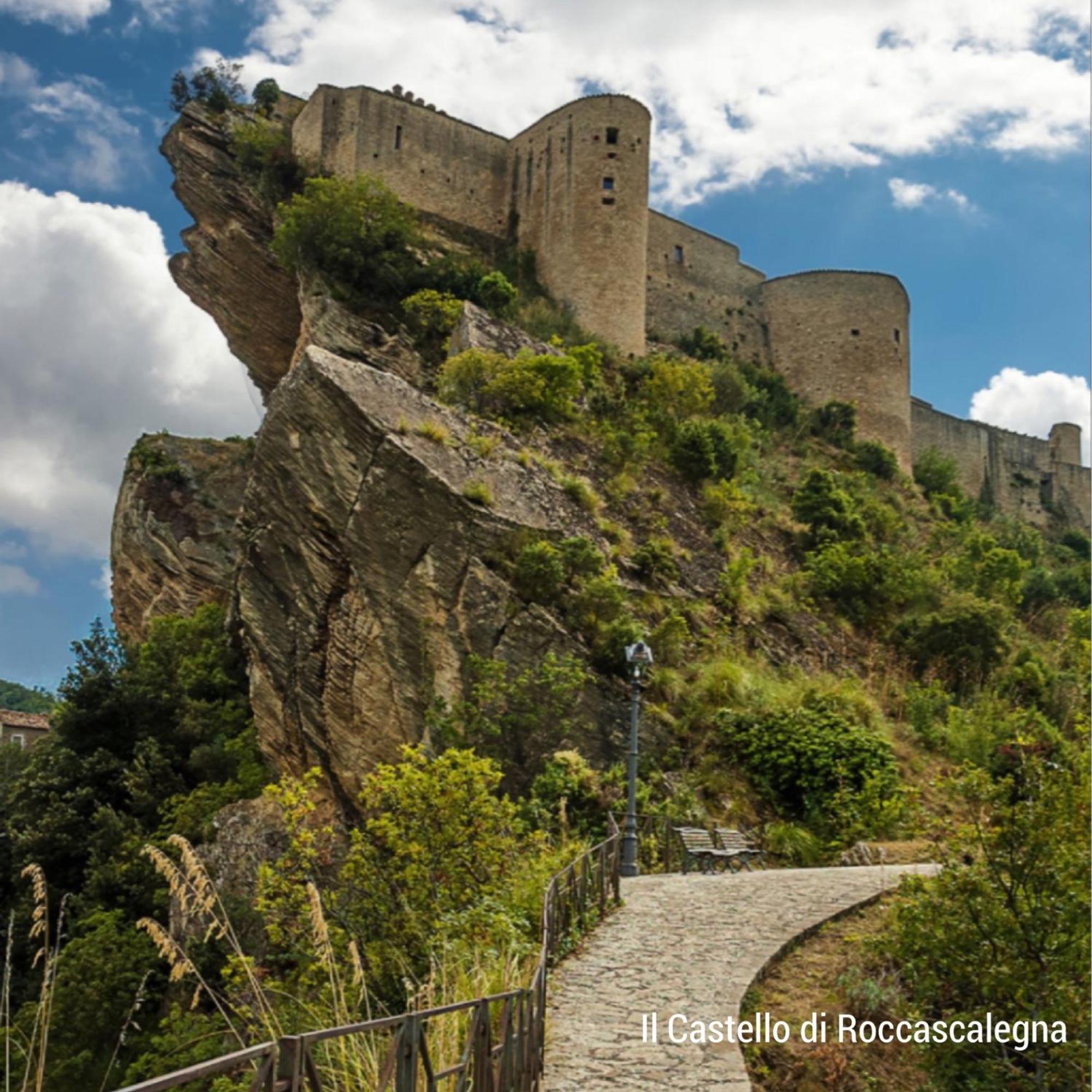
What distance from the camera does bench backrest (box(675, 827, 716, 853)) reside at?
540 inches

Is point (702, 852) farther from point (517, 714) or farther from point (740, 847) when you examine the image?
point (517, 714)

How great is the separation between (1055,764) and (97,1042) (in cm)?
1373

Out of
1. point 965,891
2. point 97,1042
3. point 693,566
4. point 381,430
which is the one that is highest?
point 381,430

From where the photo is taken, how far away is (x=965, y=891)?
729 centimetres

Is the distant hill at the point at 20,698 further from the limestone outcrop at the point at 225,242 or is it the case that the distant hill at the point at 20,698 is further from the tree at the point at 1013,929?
the tree at the point at 1013,929

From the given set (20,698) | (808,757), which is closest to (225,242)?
(808,757)

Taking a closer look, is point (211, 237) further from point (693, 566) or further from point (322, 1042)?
point (322, 1042)

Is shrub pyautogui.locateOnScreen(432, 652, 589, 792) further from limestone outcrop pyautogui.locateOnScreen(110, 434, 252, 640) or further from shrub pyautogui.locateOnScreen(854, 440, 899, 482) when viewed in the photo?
shrub pyautogui.locateOnScreen(854, 440, 899, 482)

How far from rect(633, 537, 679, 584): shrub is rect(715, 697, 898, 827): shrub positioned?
396cm

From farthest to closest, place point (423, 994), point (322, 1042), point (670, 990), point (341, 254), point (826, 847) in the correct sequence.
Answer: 1. point (341, 254)
2. point (826, 847)
3. point (670, 990)
4. point (423, 994)
5. point (322, 1042)

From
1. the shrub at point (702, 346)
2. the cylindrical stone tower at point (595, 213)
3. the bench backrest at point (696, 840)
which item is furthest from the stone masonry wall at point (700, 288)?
the bench backrest at point (696, 840)

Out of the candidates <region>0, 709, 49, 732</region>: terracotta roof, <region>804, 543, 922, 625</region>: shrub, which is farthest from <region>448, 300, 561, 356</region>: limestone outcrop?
<region>0, 709, 49, 732</region>: terracotta roof

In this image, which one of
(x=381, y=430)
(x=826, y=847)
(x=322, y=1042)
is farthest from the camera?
(x=381, y=430)

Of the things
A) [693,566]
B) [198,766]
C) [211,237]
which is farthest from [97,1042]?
[211,237]
